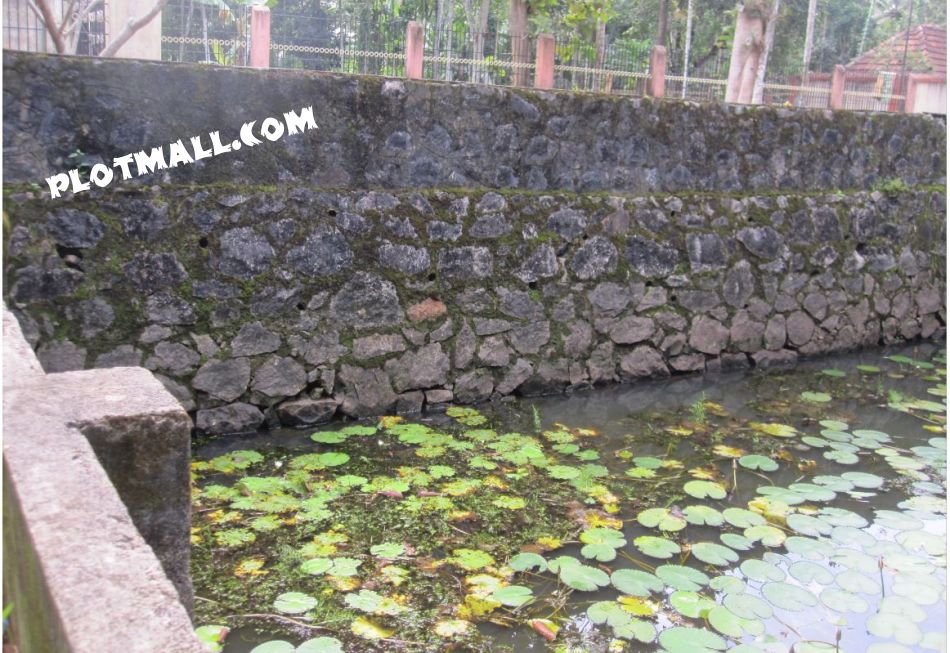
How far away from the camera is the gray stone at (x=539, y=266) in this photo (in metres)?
4.79

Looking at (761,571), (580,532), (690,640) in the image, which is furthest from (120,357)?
(761,571)

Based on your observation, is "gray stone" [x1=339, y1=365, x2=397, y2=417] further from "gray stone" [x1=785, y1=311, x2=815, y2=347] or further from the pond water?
"gray stone" [x1=785, y1=311, x2=815, y2=347]

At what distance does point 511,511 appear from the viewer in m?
3.39

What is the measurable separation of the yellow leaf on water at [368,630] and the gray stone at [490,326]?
7.50 feet

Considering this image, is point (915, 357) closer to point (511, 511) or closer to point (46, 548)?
point (511, 511)

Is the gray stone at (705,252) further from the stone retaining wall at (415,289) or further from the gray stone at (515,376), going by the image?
the gray stone at (515,376)

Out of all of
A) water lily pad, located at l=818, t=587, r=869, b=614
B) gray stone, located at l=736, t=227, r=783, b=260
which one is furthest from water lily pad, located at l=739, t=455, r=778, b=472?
gray stone, located at l=736, t=227, r=783, b=260

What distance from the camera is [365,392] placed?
4.39m

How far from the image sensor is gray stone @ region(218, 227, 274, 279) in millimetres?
3994

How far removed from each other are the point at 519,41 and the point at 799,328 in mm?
5192

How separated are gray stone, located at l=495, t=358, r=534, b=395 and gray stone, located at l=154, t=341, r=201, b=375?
162cm

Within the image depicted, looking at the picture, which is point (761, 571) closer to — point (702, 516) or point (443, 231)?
point (702, 516)

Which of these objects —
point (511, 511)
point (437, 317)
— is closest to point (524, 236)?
point (437, 317)

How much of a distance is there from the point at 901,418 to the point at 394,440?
9.26 ft
